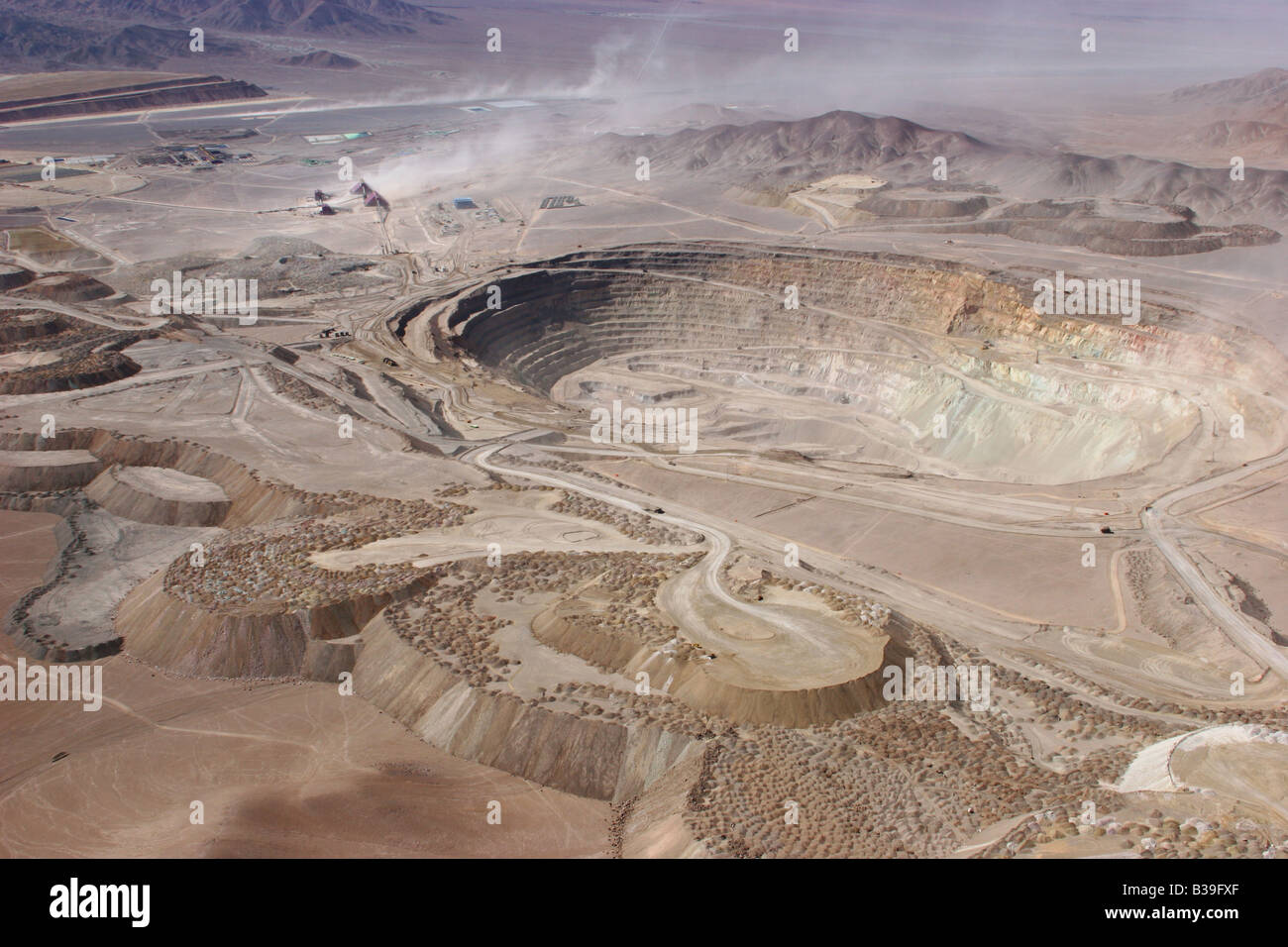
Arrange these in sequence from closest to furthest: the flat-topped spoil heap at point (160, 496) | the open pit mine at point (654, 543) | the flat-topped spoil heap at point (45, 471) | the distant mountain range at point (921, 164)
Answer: the open pit mine at point (654, 543)
the flat-topped spoil heap at point (160, 496)
the flat-topped spoil heap at point (45, 471)
the distant mountain range at point (921, 164)

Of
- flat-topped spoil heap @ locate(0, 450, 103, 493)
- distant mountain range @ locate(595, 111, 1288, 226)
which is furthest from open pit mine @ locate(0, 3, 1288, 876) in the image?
distant mountain range @ locate(595, 111, 1288, 226)

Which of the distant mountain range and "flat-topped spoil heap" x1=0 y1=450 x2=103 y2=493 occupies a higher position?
the distant mountain range

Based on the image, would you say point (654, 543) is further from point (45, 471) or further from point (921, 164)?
point (921, 164)

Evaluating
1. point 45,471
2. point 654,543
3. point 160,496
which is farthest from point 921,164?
point 45,471

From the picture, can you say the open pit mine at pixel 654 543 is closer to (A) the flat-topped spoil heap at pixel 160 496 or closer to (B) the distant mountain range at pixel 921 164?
(A) the flat-topped spoil heap at pixel 160 496

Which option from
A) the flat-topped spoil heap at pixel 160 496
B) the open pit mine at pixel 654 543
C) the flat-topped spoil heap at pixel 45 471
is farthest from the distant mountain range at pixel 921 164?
the flat-topped spoil heap at pixel 45 471

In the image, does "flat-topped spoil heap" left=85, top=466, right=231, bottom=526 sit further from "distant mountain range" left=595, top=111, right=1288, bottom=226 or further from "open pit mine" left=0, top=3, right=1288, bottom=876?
"distant mountain range" left=595, top=111, right=1288, bottom=226

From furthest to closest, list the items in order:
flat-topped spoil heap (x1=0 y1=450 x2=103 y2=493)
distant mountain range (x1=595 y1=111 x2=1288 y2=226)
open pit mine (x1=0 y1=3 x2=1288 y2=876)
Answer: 1. distant mountain range (x1=595 y1=111 x2=1288 y2=226)
2. flat-topped spoil heap (x1=0 y1=450 x2=103 y2=493)
3. open pit mine (x1=0 y1=3 x2=1288 y2=876)

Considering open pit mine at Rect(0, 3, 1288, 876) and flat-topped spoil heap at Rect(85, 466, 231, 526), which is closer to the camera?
open pit mine at Rect(0, 3, 1288, 876)
